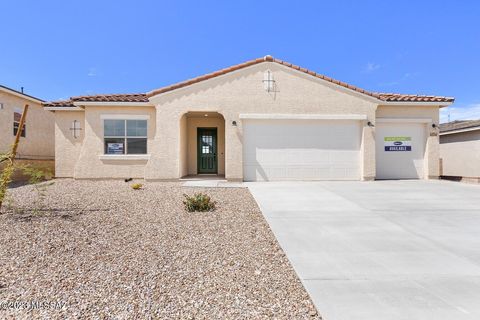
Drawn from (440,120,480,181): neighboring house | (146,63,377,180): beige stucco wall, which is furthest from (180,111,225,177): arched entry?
(440,120,480,181): neighboring house

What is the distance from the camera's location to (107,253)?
4.10 meters

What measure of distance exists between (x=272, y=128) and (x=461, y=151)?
1289 cm

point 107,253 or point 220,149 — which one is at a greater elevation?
point 220,149

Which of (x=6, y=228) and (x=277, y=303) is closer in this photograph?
(x=277, y=303)

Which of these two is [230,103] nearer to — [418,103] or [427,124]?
[418,103]

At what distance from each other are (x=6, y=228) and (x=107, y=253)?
268cm

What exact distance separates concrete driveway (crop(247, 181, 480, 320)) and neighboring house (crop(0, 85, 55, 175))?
604 inches

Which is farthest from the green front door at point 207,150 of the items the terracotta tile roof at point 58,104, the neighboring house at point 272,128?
the terracotta tile roof at point 58,104

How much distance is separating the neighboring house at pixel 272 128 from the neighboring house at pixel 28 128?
3.92 metres

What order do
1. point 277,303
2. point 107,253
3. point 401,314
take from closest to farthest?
1. point 401,314
2. point 277,303
3. point 107,253

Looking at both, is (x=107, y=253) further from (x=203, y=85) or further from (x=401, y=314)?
(x=203, y=85)

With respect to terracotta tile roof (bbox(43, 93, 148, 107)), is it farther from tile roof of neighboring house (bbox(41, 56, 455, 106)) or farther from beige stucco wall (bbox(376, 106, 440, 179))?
beige stucco wall (bbox(376, 106, 440, 179))

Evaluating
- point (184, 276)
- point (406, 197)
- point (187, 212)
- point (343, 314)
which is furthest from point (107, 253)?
point (406, 197)

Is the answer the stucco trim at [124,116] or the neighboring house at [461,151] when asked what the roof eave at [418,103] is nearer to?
the neighboring house at [461,151]
